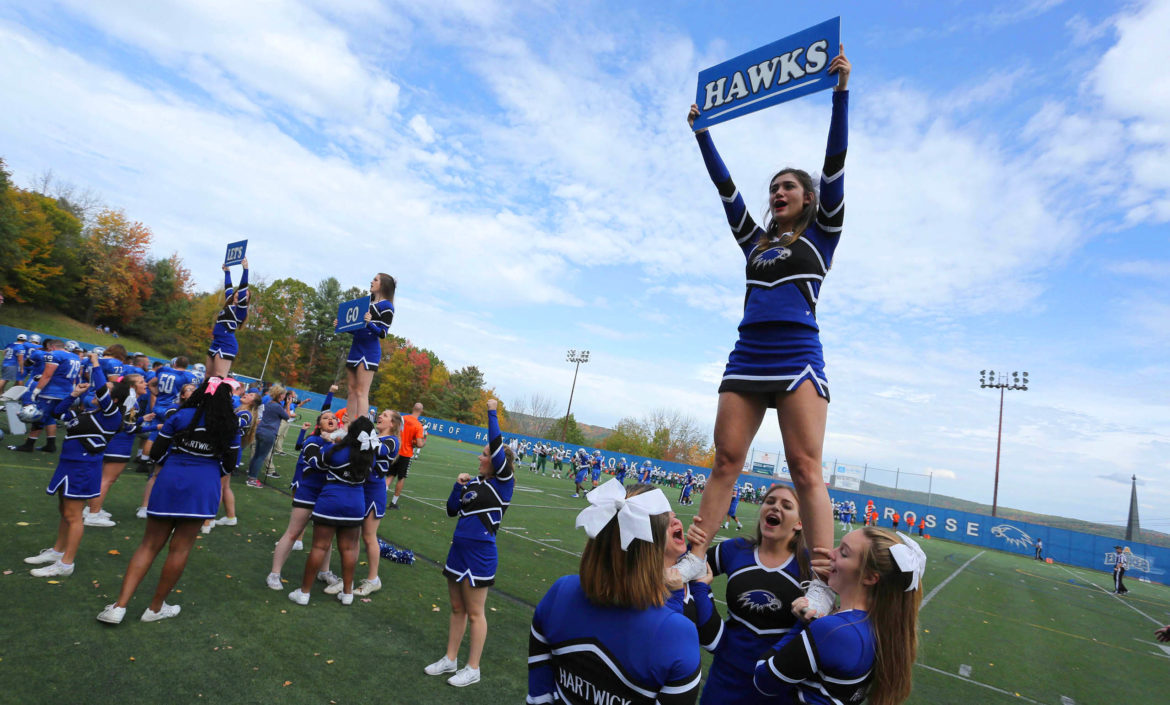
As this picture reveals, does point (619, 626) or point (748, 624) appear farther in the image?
point (748, 624)

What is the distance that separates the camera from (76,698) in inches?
133

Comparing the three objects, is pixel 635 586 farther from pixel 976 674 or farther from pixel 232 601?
pixel 976 674

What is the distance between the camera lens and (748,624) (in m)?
2.52

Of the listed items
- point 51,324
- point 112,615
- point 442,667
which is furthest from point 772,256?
point 51,324

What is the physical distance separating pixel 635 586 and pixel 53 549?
640 cm

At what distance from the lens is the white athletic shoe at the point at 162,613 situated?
455 centimetres

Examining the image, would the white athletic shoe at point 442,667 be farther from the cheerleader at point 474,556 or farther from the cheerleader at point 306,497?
the cheerleader at point 306,497

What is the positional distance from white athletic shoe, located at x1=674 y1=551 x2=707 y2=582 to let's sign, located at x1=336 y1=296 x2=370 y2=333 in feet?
14.5

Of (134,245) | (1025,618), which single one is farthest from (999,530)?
(134,245)

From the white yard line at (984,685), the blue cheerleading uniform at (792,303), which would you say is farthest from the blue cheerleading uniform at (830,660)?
the white yard line at (984,685)

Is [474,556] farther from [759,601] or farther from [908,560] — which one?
[908,560]

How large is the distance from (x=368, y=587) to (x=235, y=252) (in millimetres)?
4038

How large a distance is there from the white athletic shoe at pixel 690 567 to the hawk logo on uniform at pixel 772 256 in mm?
1162

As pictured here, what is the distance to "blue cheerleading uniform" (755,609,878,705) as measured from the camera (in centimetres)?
177
